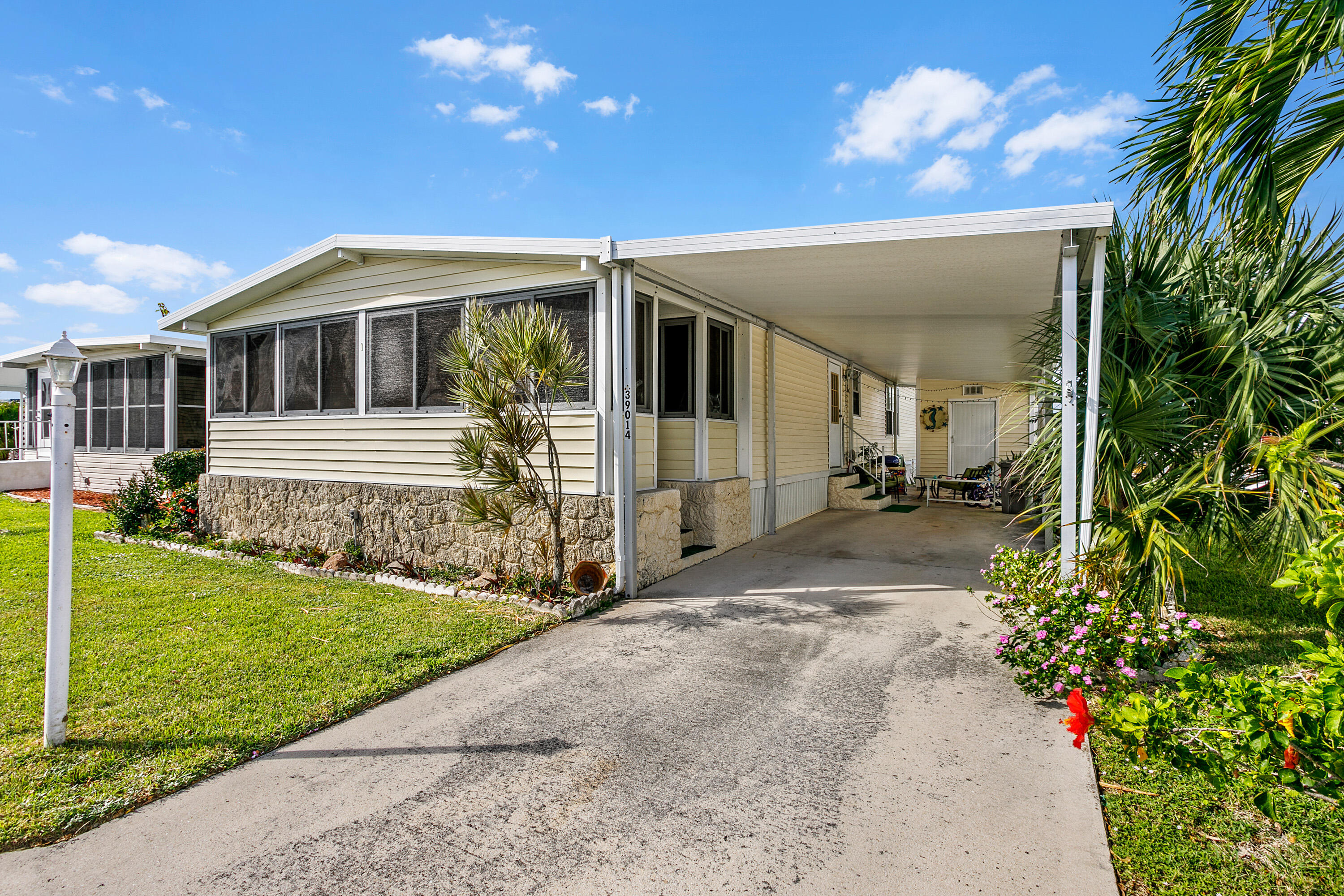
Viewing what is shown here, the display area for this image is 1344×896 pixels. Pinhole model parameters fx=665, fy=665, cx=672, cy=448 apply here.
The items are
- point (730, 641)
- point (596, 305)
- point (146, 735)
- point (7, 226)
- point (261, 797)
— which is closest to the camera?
point (261, 797)

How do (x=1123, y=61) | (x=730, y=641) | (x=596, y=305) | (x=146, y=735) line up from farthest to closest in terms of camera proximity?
1. (x=1123, y=61)
2. (x=596, y=305)
3. (x=730, y=641)
4. (x=146, y=735)

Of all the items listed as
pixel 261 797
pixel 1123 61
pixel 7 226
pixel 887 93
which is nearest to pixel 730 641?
pixel 261 797

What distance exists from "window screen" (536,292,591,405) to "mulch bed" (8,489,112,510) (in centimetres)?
1120

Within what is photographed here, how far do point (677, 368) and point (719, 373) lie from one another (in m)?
0.65

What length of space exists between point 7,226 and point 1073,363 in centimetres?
1907

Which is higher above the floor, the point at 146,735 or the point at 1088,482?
the point at 1088,482

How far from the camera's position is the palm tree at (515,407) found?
5609 mm

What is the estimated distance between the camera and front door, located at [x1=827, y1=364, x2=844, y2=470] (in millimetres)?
12243

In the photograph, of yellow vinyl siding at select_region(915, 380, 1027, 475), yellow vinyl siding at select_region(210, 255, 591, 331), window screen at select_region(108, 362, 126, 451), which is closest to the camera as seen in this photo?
yellow vinyl siding at select_region(210, 255, 591, 331)

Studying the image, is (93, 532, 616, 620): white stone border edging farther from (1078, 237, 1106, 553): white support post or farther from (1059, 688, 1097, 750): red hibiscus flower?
(1059, 688, 1097, 750): red hibiscus flower

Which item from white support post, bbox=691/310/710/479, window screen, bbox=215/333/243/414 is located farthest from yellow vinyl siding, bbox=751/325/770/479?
window screen, bbox=215/333/243/414

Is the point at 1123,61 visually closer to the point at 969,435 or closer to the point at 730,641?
the point at 730,641

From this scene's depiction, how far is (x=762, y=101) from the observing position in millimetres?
11969

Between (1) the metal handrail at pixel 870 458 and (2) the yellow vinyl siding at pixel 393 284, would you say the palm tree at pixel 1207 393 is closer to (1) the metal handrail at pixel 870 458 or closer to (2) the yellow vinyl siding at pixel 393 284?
(2) the yellow vinyl siding at pixel 393 284
